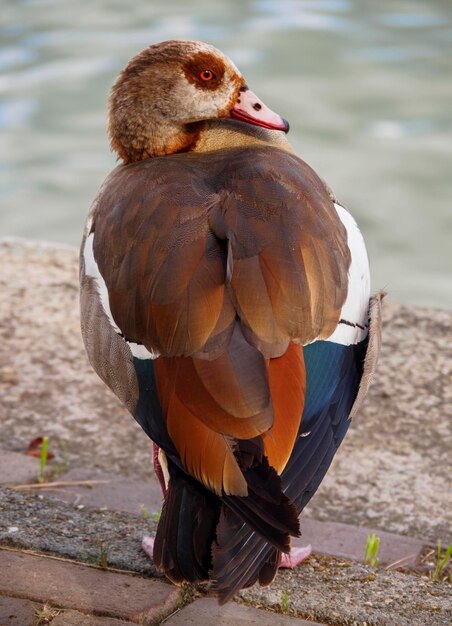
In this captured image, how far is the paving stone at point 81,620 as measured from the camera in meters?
2.48

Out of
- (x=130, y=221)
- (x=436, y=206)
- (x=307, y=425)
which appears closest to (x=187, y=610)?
(x=307, y=425)

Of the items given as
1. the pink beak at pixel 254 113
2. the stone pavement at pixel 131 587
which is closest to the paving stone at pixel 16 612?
the stone pavement at pixel 131 587

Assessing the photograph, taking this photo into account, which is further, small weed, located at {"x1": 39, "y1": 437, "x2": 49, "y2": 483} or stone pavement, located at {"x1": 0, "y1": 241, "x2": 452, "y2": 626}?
small weed, located at {"x1": 39, "y1": 437, "x2": 49, "y2": 483}

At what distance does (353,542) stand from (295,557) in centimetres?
55

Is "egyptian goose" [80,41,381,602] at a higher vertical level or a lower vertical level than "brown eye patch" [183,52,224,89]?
lower

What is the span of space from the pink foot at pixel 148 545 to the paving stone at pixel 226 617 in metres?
0.20

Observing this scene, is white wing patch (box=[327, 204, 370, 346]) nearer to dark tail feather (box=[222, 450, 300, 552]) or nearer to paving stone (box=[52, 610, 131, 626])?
dark tail feather (box=[222, 450, 300, 552])

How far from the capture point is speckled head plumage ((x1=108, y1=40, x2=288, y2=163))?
11.8 feet

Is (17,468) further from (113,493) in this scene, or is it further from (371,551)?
(371,551)

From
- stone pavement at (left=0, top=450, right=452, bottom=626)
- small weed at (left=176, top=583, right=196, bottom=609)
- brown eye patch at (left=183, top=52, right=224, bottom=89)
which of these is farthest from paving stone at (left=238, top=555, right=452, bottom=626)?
brown eye patch at (left=183, top=52, right=224, bottom=89)

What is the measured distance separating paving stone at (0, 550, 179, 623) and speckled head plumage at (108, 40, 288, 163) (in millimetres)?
1388

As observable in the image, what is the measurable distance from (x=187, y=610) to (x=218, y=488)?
39 centimetres

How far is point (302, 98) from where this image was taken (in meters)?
10.9

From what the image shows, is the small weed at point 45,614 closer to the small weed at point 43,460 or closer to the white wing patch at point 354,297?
the white wing patch at point 354,297
